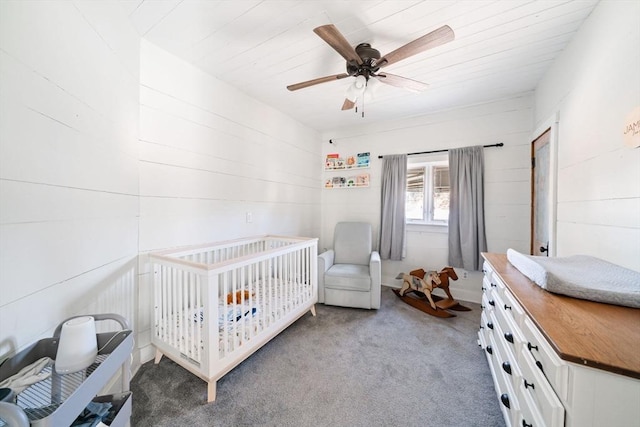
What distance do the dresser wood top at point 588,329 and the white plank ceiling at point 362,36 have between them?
1664mm

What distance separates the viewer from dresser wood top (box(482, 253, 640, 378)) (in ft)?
1.75

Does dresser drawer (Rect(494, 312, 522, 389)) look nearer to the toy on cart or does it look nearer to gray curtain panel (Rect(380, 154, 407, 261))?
the toy on cart

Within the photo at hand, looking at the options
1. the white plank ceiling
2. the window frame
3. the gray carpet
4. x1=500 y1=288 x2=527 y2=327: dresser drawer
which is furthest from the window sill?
x1=500 y1=288 x2=527 y2=327: dresser drawer

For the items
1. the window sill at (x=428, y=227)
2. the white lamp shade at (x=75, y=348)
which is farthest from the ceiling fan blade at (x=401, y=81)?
the white lamp shade at (x=75, y=348)

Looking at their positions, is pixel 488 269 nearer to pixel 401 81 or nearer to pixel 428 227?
pixel 428 227

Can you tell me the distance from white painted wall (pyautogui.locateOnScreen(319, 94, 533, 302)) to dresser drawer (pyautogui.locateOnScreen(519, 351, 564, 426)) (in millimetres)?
2220

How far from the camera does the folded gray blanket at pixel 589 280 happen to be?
2.62ft

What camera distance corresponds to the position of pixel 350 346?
193 centimetres

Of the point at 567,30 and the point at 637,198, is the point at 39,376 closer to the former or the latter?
the point at 637,198

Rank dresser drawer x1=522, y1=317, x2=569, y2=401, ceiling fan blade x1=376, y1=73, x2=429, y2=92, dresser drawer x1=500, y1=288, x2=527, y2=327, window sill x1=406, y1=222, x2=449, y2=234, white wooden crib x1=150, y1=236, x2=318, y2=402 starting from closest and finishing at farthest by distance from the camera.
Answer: dresser drawer x1=522, y1=317, x2=569, y2=401 → dresser drawer x1=500, y1=288, x2=527, y2=327 → white wooden crib x1=150, y1=236, x2=318, y2=402 → ceiling fan blade x1=376, y1=73, x2=429, y2=92 → window sill x1=406, y1=222, x2=449, y2=234

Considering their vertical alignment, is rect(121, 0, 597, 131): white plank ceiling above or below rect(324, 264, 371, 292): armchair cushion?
above

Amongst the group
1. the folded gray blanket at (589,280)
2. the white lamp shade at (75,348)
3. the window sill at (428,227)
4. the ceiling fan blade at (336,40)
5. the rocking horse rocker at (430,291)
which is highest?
the ceiling fan blade at (336,40)

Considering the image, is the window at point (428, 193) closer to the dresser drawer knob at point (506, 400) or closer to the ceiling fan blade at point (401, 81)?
the ceiling fan blade at point (401, 81)

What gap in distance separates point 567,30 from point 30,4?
9.87ft
